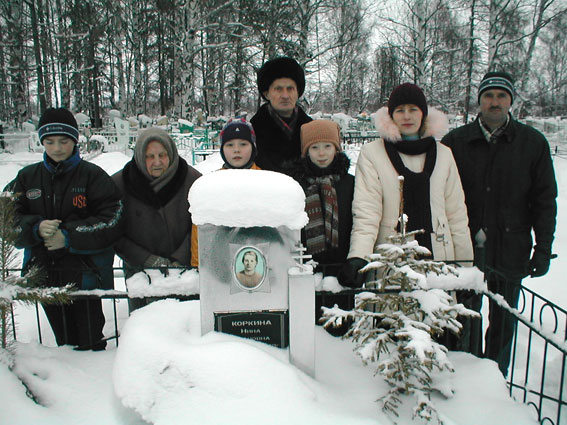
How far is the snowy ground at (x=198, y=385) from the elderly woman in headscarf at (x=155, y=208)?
717 millimetres

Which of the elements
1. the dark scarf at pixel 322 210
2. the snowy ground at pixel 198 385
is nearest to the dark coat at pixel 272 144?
the dark scarf at pixel 322 210

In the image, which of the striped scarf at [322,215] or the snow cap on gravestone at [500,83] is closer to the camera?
the striped scarf at [322,215]

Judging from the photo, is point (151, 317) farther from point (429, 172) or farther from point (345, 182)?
point (429, 172)

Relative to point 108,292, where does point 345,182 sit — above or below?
above

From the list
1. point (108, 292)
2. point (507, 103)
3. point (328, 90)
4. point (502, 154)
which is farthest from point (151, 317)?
point (328, 90)

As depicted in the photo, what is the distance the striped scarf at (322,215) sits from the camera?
2771 millimetres

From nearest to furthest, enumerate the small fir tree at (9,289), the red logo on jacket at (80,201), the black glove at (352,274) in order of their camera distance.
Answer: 1. the small fir tree at (9,289)
2. the black glove at (352,274)
3. the red logo on jacket at (80,201)

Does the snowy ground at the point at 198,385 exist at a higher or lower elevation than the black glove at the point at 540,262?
lower

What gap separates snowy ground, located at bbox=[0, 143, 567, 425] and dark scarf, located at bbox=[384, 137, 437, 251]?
0.79 m

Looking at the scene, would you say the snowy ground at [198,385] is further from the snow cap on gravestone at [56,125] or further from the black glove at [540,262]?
the snow cap on gravestone at [56,125]

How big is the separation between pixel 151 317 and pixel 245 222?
70 centimetres

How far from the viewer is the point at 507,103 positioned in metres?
3.08

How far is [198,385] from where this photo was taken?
5.81ft

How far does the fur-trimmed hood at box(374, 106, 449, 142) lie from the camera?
2.71m
